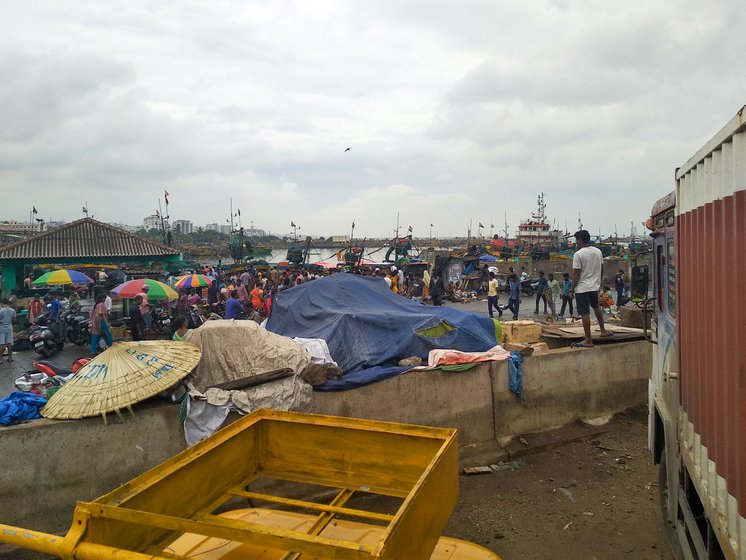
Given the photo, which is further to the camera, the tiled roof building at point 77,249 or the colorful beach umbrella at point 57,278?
the tiled roof building at point 77,249

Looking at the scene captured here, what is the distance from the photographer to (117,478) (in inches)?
204

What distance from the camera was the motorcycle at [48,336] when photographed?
1240cm

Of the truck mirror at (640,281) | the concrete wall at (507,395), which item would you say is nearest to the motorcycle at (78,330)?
the concrete wall at (507,395)

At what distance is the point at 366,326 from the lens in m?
7.72

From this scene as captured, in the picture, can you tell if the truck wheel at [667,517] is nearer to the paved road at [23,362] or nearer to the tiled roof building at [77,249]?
the paved road at [23,362]

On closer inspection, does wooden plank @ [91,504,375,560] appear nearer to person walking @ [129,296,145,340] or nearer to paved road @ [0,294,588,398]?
paved road @ [0,294,588,398]

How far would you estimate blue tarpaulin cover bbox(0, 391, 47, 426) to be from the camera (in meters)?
4.91

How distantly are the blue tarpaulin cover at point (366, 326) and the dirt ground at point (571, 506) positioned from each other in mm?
1800

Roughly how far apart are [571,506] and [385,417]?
2.25 metres

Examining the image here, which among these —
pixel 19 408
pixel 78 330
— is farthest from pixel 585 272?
pixel 78 330

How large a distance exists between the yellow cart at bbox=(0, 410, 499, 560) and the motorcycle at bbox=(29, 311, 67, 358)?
10.5 meters

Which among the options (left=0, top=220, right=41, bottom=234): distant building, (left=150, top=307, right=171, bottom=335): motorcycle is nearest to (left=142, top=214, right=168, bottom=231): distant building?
(left=0, top=220, right=41, bottom=234): distant building

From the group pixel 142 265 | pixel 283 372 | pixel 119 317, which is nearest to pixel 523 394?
pixel 283 372

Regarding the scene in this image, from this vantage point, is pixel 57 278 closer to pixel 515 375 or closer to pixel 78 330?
pixel 78 330
